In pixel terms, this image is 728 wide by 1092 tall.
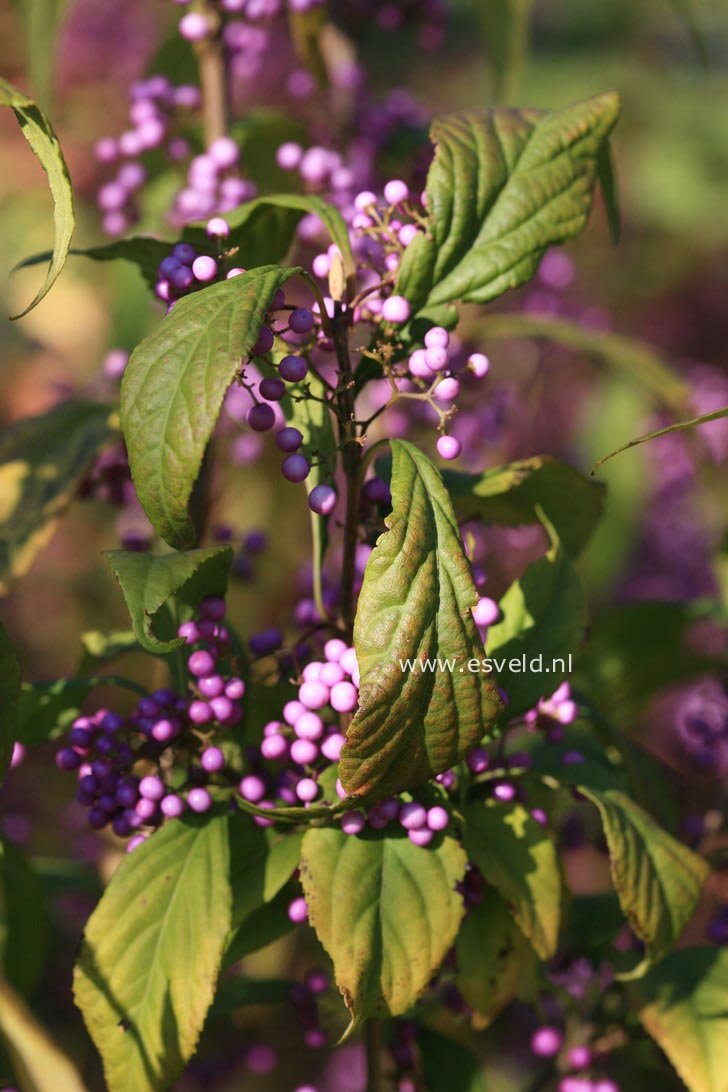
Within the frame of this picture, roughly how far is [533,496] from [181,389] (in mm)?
424

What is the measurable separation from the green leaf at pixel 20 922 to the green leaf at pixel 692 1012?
23.0 inches

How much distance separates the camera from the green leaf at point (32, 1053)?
108 centimetres

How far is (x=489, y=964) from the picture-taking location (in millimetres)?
972

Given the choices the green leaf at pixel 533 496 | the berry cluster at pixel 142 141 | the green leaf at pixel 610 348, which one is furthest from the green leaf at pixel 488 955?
the berry cluster at pixel 142 141

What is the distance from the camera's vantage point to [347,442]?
2.73 ft

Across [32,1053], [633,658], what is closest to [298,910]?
[32,1053]

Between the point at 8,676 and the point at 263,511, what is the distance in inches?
58.4

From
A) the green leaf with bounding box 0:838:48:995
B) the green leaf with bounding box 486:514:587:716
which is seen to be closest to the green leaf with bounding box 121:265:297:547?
the green leaf with bounding box 486:514:587:716

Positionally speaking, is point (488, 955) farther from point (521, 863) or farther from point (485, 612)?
point (485, 612)

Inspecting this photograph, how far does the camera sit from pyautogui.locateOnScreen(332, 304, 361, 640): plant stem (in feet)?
2.72

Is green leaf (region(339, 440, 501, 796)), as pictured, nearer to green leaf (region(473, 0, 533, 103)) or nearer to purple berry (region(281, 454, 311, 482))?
purple berry (region(281, 454, 311, 482))

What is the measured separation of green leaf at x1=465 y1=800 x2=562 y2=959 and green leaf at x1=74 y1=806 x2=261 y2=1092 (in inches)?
7.8

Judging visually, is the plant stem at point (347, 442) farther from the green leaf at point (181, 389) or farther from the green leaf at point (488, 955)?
the green leaf at point (488, 955)

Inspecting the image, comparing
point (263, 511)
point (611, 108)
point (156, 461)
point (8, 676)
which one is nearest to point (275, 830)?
point (8, 676)
